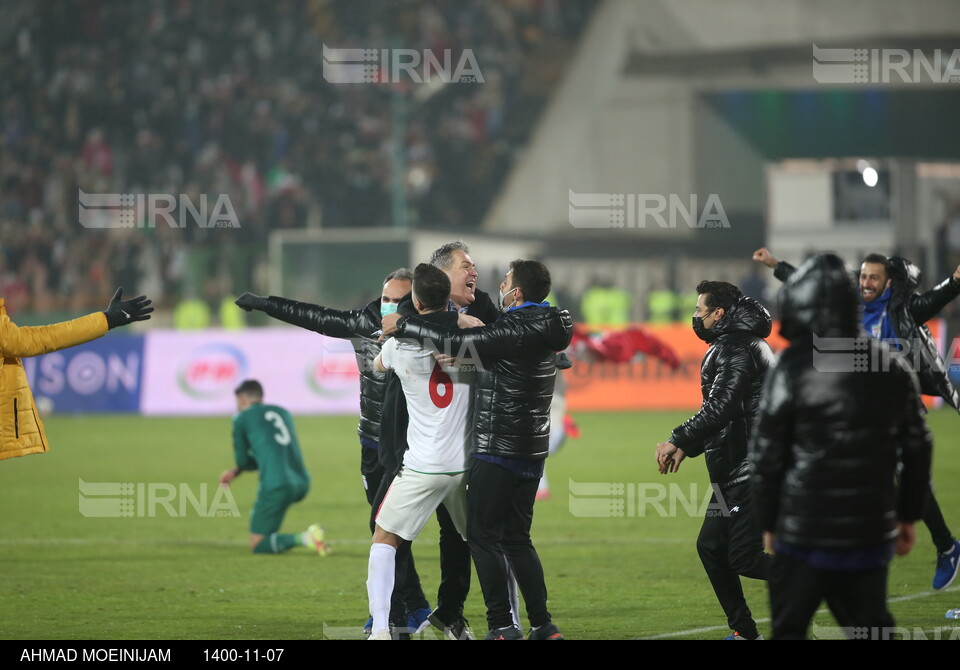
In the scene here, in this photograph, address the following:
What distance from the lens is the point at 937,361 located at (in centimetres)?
827

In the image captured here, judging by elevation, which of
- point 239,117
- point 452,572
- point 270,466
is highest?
point 239,117

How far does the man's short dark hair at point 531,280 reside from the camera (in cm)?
686

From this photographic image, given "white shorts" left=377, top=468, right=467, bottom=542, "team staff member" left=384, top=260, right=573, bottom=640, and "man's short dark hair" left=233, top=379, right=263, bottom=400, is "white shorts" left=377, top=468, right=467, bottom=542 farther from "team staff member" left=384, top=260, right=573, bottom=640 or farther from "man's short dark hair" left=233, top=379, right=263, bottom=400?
"man's short dark hair" left=233, top=379, right=263, bottom=400

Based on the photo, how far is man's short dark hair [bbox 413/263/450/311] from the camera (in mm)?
6703

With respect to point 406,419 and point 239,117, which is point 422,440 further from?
point 239,117

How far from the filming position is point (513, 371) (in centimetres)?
682

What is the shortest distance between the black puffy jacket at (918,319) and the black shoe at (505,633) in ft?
9.90

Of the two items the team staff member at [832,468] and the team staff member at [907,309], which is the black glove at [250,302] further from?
the team staff member at [832,468]

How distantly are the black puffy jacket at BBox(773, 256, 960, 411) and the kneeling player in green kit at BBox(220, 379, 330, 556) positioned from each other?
4.60 m

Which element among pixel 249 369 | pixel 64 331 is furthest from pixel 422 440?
pixel 249 369

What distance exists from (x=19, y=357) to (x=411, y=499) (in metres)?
2.47

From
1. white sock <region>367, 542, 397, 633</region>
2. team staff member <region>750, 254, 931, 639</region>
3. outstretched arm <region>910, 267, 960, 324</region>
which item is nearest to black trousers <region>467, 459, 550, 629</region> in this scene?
white sock <region>367, 542, 397, 633</region>

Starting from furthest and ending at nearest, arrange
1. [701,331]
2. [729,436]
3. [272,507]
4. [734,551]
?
[272,507] → [701,331] → [729,436] → [734,551]

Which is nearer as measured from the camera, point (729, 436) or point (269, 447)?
point (729, 436)
